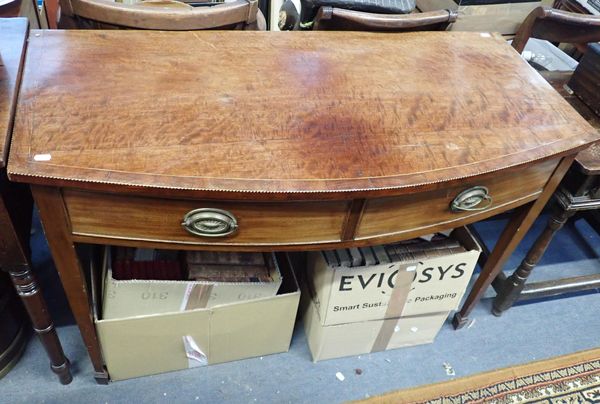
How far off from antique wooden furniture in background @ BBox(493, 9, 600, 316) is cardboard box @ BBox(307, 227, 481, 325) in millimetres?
221

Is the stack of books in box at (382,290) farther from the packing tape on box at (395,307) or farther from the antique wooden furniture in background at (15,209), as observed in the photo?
the antique wooden furniture in background at (15,209)

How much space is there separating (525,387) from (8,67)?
1338 millimetres

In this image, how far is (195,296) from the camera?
1037 mm

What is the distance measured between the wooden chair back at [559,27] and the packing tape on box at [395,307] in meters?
0.63

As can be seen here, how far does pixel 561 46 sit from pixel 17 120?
74.7 inches

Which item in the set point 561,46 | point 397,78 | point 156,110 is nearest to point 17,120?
point 156,110

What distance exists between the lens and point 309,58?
99 cm

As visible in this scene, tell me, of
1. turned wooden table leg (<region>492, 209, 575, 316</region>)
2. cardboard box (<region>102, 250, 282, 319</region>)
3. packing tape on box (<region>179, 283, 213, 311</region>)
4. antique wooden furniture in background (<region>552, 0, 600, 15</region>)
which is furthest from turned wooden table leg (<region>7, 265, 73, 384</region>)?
antique wooden furniture in background (<region>552, 0, 600, 15</region>)

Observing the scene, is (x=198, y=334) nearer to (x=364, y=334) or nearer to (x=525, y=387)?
(x=364, y=334)

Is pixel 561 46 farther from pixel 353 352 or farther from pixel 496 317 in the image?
pixel 353 352

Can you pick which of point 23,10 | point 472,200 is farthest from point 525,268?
point 23,10

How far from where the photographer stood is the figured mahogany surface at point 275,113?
71 cm

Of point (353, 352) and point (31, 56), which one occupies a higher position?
point (31, 56)

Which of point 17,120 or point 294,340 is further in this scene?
point 294,340
